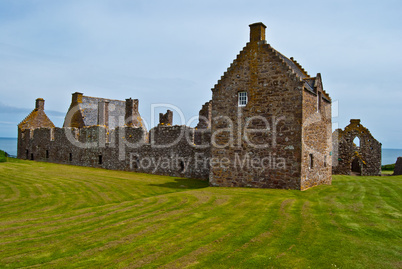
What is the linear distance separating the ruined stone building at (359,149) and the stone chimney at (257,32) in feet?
57.6

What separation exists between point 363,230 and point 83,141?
27248 millimetres

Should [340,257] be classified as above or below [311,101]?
below

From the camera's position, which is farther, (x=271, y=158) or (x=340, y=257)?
(x=271, y=158)

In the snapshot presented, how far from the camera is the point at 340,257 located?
261 inches

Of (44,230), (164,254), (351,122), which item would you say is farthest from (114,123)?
(164,254)

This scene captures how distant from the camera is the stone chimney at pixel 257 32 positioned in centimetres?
1633

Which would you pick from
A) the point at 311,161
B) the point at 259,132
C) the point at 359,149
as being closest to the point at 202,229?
the point at 259,132

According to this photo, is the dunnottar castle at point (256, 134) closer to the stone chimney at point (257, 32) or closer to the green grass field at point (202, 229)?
the stone chimney at point (257, 32)

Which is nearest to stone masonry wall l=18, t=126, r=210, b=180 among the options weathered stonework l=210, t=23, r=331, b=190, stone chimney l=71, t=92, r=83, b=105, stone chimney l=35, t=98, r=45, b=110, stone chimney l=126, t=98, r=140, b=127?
stone chimney l=126, t=98, r=140, b=127

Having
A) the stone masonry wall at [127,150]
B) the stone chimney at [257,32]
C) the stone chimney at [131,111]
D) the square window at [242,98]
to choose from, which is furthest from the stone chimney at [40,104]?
the stone chimney at [257,32]

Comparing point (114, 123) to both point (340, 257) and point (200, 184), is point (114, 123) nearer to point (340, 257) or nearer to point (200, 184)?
point (200, 184)

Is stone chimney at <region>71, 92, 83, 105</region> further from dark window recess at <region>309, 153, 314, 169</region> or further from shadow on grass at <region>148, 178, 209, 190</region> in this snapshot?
dark window recess at <region>309, 153, 314, 169</region>

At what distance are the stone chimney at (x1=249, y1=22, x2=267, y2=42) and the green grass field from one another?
8.28 metres

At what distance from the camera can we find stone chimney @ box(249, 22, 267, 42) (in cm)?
1633
